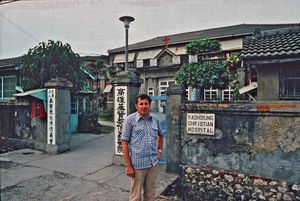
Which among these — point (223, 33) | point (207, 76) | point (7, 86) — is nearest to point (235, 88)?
point (207, 76)

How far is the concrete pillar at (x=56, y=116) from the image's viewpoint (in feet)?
21.2

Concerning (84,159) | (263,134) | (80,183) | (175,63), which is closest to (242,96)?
(175,63)

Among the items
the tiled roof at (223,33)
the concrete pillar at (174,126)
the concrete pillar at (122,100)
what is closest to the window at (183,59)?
the tiled roof at (223,33)

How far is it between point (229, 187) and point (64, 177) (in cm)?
374

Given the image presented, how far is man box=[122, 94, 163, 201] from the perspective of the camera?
2648 mm

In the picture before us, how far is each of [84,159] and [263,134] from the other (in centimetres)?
499

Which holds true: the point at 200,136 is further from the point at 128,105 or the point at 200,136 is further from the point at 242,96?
the point at 242,96

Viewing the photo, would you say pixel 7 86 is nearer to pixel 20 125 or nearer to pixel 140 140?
pixel 20 125

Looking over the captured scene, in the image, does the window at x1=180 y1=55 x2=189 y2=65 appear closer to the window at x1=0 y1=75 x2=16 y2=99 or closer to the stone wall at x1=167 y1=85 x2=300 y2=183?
the window at x1=0 y1=75 x2=16 y2=99

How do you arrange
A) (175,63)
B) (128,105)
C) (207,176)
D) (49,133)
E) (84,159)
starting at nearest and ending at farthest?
(207,176) → (128,105) → (84,159) → (49,133) → (175,63)

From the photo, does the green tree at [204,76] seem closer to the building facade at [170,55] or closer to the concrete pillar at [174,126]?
the building facade at [170,55]

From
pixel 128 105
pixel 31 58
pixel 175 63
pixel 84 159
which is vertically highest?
pixel 175 63

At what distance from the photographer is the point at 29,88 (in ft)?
28.1

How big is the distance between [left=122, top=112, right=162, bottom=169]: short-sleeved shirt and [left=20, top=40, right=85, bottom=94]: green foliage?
7.02 metres
